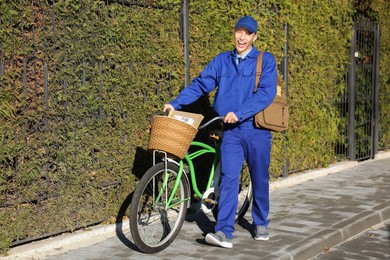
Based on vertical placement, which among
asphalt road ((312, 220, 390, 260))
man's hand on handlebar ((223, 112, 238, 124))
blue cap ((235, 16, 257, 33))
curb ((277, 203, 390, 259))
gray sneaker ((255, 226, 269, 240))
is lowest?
asphalt road ((312, 220, 390, 260))

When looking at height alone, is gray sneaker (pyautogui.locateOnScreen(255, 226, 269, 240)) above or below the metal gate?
below

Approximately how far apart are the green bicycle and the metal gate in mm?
5264

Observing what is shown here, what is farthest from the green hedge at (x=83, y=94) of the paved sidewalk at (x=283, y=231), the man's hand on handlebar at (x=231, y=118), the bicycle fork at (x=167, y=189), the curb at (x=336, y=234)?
the curb at (x=336, y=234)

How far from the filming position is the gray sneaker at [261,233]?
20.6ft

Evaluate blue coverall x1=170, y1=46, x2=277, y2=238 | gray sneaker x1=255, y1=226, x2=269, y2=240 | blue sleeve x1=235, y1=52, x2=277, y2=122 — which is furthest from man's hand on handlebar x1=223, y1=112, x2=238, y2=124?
gray sneaker x1=255, y1=226, x2=269, y2=240

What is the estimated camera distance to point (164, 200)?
6355 mm

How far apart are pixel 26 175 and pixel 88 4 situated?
1.64m

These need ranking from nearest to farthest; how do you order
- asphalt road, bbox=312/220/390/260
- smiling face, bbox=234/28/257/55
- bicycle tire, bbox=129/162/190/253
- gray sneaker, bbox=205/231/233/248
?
bicycle tire, bbox=129/162/190/253, gray sneaker, bbox=205/231/233/248, smiling face, bbox=234/28/257/55, asphalt road, bbox=312/220/390/260

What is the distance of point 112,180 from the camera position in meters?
6.75

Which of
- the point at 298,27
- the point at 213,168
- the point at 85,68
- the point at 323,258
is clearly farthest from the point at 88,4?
the point at 298,27

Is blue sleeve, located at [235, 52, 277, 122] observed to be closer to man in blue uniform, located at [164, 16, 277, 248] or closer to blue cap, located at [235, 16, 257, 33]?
man in blue uniform, located at [164, 16, 277, 248]

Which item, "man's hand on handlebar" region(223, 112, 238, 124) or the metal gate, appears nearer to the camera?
"man's hand on handlebar" region(223, 112, 238, 124)

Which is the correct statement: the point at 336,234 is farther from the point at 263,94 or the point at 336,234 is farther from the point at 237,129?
the point at 263,94

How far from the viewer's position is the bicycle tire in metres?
5.67
